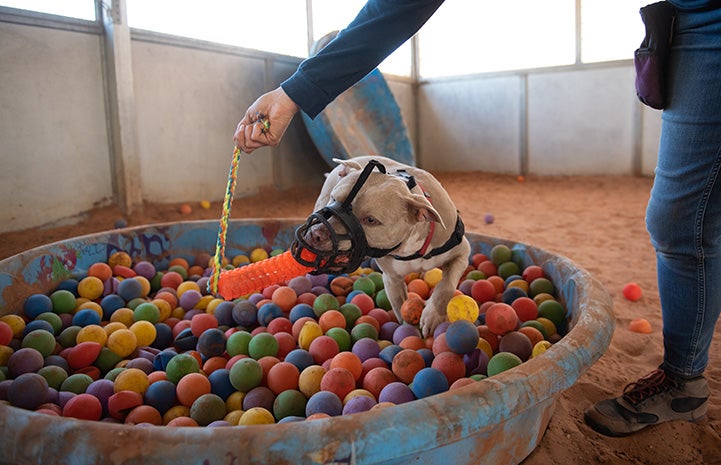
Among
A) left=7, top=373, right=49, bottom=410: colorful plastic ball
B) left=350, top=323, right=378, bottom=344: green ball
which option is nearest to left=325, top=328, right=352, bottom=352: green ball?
left=350, top=323, right=378, bottom=344: green ball

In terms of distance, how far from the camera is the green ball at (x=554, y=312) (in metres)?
2.15

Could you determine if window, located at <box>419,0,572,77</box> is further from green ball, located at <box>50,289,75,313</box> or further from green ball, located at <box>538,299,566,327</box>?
green ball, located at <box>50,289,75,313</box>

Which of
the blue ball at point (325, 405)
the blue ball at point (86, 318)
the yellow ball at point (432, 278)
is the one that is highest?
the yellow ball at point (432, 278)

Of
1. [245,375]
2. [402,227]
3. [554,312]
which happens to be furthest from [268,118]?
→ [554,312]

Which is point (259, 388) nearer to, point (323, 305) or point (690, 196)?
point (323, 305)

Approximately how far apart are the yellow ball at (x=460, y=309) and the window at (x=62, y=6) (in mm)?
4067

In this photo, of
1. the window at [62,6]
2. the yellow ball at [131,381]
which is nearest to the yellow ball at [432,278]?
the yellow ball at [131,381]

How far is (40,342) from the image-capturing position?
1.91 metres

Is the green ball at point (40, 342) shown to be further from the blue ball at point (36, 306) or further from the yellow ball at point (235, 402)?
the yellow ball at point (235, 402)

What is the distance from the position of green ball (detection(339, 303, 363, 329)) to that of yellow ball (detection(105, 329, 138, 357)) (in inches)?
33.0

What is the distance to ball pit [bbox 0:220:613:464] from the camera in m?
0.98

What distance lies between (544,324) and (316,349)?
91 cm

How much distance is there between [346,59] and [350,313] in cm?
111

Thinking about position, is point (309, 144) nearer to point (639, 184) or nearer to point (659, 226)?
point (639, 184)
